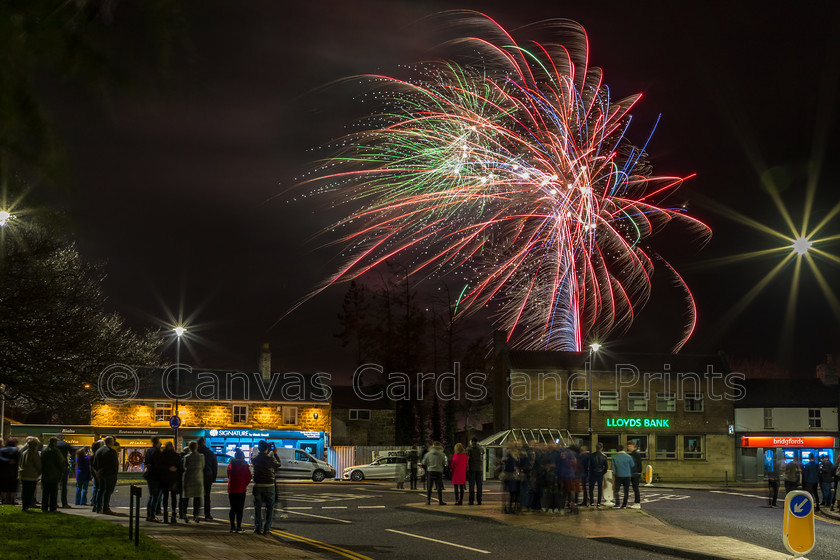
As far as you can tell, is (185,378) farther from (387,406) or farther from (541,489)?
(541,489)

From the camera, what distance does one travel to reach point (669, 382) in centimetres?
5572

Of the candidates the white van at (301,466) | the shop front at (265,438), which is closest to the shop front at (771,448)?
the white van at (301,466)

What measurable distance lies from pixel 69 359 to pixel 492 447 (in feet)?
94.5

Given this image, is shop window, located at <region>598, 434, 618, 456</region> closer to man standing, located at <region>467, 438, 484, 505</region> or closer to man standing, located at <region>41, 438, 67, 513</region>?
man standing, located at <region>467, 438, 484, 505</region>

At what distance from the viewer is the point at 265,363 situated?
61938 millimetres

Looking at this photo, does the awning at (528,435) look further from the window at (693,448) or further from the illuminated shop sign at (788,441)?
the illuminated shop sign at (788,441)

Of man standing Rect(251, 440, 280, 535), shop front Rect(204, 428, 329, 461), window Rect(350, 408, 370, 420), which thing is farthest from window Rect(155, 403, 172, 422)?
man standing Rect(251, 440, 280, 535)

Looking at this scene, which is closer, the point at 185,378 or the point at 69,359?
the point at 69,359

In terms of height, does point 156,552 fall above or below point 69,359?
below

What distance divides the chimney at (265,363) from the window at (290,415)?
3.06m

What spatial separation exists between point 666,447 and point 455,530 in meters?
40.7

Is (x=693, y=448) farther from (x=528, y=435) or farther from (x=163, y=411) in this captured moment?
(x=163, y=411)

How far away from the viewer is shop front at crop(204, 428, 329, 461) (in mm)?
56844

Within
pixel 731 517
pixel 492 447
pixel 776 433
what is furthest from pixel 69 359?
pixel 776 433
